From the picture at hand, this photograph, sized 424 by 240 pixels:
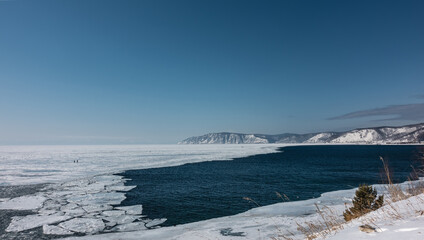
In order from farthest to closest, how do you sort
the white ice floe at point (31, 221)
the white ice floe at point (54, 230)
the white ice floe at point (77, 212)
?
1. the white ice floe at point (77, 212)
2. the white ice floe at point (31, 221)
3. the white ice floe at point (54, 230)

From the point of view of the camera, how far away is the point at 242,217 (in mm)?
12641

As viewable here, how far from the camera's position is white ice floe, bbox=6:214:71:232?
11055 mm

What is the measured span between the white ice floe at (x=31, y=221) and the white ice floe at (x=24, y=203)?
222cm

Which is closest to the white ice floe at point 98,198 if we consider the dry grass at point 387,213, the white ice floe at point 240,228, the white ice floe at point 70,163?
the white ice floe at point 240,228

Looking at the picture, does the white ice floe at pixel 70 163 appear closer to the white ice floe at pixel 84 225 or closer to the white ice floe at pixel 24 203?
the white ice floe at pixel 24 203

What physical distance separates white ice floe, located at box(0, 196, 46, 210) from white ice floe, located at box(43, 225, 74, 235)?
14.9 feet

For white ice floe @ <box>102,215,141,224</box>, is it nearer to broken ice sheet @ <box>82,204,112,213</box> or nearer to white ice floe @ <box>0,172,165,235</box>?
white ice floe @ <box>0,172,165,235</box>

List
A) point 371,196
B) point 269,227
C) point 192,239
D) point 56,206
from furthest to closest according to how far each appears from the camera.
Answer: point 56,206 → point 269,227 → point 192,239 → point 371,196

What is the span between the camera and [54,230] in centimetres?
1074

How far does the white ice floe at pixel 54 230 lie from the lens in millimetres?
10469

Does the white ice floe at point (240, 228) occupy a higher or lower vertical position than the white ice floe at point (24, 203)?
lower

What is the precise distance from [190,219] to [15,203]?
12.7 m

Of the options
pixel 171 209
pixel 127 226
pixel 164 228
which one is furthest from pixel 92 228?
pixel 171 209

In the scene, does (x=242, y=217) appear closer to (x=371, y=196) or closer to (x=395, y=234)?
(x=371, y=196)
